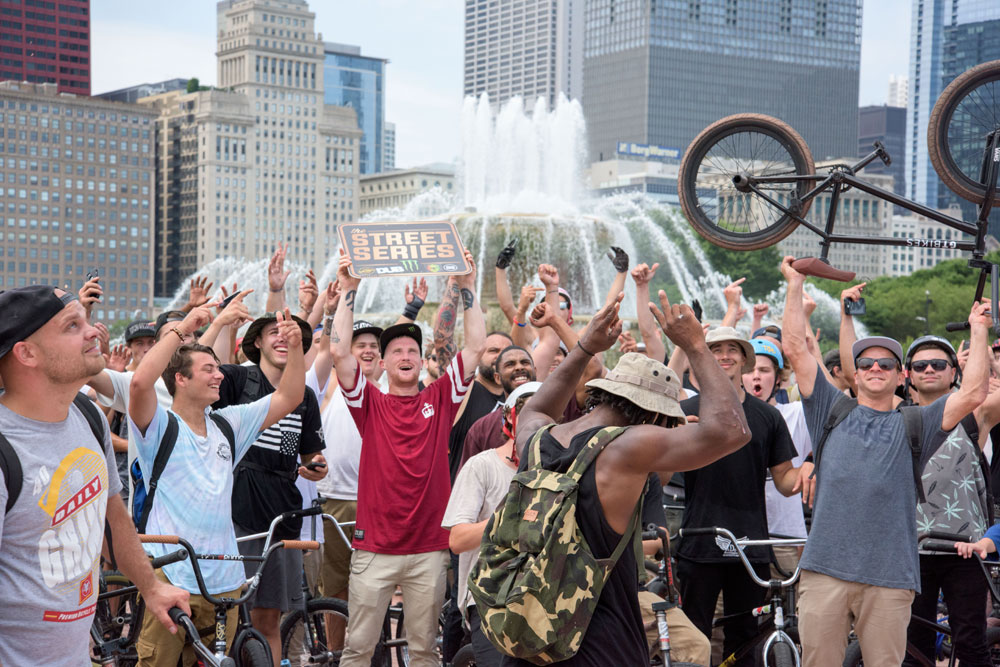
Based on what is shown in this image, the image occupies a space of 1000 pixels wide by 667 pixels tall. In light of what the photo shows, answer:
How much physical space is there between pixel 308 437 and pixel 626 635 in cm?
331

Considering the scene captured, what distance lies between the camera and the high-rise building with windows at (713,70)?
172625mm

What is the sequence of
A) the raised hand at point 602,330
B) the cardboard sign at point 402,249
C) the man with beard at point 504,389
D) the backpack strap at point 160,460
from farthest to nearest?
1. the cardboard sign at point 402,249
2. the man with beard at point 504,389
3. the backpack strap at point 160,460
4. the raised hand at point 602,330

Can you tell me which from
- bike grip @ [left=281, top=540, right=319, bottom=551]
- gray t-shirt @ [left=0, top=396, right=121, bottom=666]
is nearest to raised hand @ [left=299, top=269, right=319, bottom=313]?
bike grip @ [left=281, top=540, right=319, bottom=551]

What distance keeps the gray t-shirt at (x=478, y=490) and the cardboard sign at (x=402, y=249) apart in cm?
213

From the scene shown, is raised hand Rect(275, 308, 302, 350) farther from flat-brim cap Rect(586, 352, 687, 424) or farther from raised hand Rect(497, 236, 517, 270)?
raised hand Rect(497, 236, 517, 270)

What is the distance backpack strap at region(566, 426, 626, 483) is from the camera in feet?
12.9

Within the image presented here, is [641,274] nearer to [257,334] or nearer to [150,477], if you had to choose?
[257,334]

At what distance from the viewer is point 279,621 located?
22.7 ft

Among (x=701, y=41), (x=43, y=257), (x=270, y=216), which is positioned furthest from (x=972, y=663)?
(x=701, y=41)

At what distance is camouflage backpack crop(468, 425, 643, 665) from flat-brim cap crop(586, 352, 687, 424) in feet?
0.54

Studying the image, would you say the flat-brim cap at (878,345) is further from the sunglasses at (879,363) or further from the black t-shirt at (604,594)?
the black t-shirt at (604,594)

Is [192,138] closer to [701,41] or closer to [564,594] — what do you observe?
[701,41]

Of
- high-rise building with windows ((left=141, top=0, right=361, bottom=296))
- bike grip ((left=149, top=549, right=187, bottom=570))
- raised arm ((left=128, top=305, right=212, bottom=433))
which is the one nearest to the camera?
bike grip ((left=149, top=549, right=187, bottom=570))

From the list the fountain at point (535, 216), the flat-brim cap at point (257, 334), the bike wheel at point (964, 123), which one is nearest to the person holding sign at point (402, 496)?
the flat-brim cap at point (257, 334)
